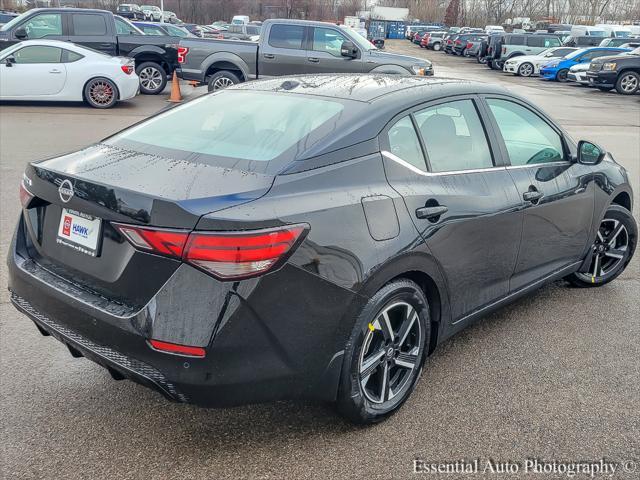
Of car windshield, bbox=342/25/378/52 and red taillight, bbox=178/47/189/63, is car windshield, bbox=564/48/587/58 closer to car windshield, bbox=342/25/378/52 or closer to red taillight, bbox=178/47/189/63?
car windshield, bbox=342/25/378/52

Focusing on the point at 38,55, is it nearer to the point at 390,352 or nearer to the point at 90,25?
the point at 90,25

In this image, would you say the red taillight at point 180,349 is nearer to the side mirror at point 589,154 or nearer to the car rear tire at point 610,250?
the side mirror at point 589,154

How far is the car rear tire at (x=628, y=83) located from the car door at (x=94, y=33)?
1820 centimetres

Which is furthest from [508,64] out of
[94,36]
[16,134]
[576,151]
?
[576,151]

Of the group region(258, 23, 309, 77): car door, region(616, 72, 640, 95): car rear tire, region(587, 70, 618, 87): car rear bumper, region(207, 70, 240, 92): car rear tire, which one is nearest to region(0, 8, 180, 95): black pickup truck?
region(207, 70, 240, 92): car rear tire

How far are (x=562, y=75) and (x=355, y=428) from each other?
2948cm

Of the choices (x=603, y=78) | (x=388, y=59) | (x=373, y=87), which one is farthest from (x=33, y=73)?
(x=603, y=78)

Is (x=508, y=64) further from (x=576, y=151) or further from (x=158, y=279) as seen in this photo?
(x=158, y=279)

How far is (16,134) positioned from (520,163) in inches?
367

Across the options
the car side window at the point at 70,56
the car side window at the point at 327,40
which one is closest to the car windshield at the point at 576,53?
A: the car side window at the point at 327,40

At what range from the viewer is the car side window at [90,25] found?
15594 mm

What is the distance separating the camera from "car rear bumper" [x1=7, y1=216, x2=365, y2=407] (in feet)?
7.78

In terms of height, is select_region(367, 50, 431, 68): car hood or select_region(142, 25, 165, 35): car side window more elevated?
select_region(142, 25, 165, 35): car side window

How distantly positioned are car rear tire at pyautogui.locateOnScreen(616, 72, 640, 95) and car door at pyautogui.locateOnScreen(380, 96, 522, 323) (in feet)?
74.8
